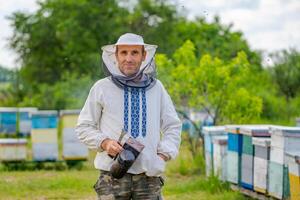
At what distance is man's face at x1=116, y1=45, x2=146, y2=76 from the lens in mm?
4059

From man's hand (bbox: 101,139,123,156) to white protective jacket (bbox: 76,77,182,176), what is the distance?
0.03 metres

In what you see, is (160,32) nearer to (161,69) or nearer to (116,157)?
(161,69)

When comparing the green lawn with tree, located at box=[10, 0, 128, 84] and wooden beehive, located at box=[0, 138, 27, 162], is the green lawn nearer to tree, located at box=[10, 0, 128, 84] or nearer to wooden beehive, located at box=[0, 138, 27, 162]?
wooden beehive, located at box=[0, 138, 27, 162]

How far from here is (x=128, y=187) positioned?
3910 mm

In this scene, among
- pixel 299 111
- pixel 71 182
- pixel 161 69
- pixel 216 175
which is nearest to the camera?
pixel 216 175

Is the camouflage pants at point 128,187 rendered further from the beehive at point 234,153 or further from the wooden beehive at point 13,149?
the wooden beehive at point 13,149

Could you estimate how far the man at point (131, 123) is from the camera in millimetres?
3910

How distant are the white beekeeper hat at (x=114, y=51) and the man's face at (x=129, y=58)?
29mm

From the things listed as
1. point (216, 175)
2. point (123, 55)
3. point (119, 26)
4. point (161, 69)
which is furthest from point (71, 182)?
point (119, 26)

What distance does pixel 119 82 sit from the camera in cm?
400

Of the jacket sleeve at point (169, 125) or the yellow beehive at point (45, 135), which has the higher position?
the jacket sleeve at point (169, 125)

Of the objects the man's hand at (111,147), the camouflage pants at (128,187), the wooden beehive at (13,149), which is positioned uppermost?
the man's hand at (111,147)

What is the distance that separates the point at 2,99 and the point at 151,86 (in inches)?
916

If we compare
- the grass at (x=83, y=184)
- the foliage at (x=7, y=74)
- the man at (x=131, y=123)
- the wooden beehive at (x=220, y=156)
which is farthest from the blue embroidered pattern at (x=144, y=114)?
the foliage at (x=7, y=74)
